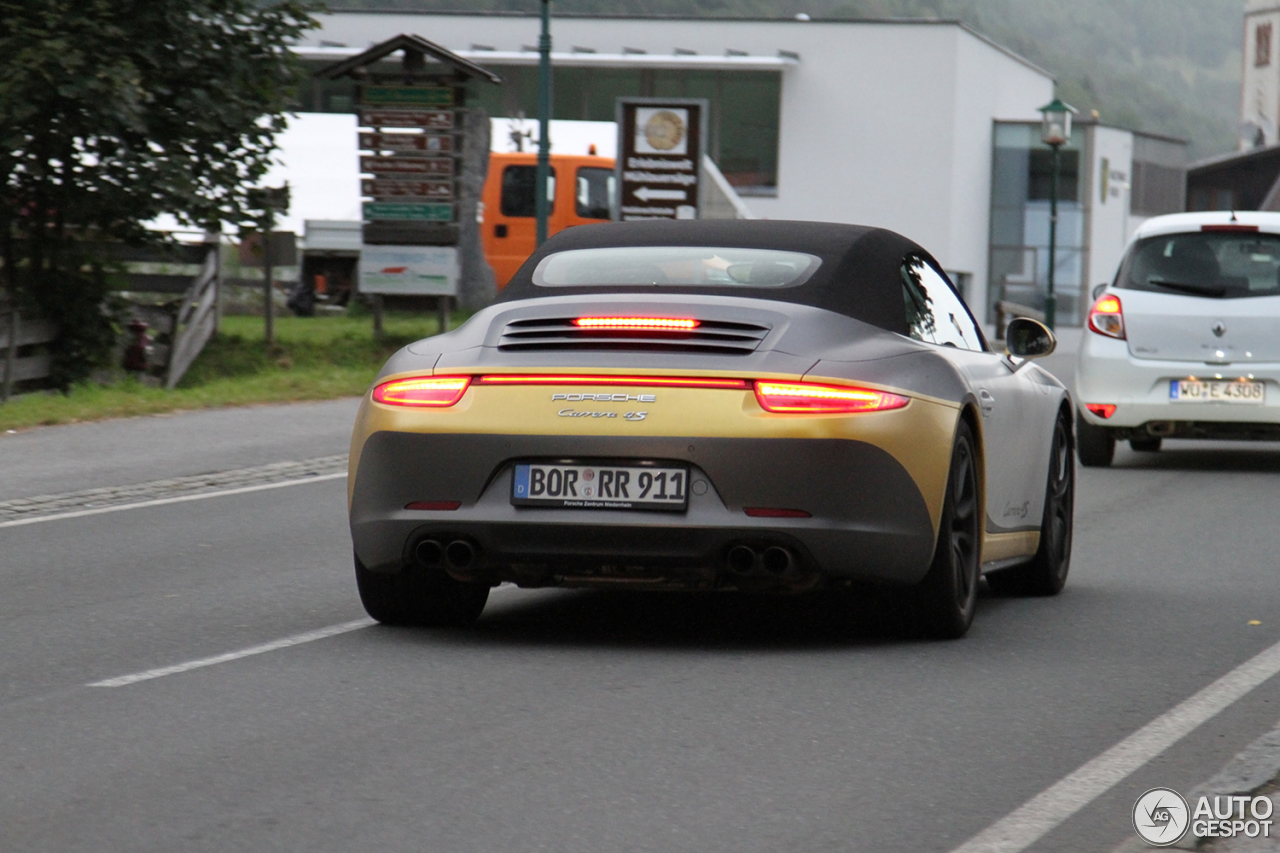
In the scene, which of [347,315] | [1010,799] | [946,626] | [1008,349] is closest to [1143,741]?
[1010,799]

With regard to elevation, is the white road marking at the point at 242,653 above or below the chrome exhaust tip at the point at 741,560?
below

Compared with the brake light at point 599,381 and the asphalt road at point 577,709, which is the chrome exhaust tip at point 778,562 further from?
the brake light at point 599,381

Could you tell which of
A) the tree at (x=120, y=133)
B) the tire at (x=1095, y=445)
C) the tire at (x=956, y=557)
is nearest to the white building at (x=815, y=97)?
the tree at (x=120, y=133)

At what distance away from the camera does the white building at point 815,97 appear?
6109 cm

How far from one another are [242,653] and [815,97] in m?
56.4

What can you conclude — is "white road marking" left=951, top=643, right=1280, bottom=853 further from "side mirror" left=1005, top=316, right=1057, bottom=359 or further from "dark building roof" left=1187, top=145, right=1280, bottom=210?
"dark building roof" left=1187, top=145, right=1280, bottom=210

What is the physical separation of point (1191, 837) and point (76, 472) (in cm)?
994

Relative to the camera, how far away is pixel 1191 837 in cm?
436

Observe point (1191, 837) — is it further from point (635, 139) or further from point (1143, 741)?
point (635, 139)

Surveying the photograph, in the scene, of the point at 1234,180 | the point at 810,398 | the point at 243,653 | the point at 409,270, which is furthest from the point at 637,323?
the point at 1234,180

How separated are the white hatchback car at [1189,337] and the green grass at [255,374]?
784 centimetres

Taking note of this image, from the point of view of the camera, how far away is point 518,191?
3058 centimetres

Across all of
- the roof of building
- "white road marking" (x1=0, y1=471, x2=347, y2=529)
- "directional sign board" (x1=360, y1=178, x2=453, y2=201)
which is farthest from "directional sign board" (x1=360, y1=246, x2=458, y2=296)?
the roof of building
